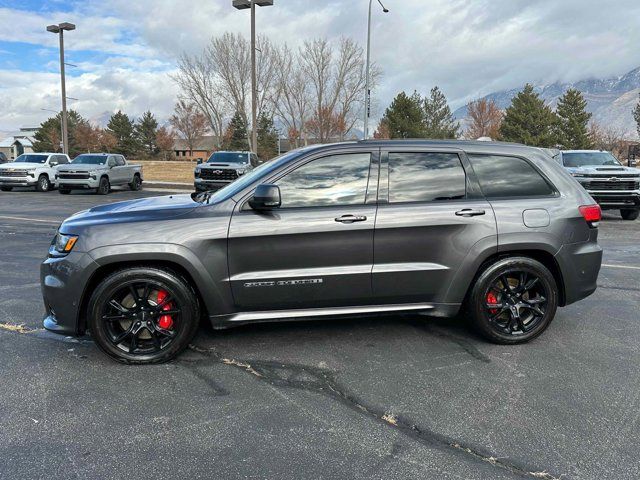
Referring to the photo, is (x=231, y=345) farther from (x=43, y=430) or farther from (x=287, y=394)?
(x=43, y=430)

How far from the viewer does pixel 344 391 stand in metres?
3.44

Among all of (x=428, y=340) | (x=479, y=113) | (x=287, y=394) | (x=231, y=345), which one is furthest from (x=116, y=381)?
(x=479, y=113)

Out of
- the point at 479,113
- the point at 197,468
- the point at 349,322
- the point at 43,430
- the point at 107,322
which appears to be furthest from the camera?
the point at 479,113

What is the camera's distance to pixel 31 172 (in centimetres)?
2159

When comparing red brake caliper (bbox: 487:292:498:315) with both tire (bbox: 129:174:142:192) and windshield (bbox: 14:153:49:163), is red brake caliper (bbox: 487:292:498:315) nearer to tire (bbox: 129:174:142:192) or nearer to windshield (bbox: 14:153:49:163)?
tire (bbox: 129:174:142:192)

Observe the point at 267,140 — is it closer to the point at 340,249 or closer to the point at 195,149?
the point at 195,149

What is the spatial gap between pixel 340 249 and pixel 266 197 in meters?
0.70

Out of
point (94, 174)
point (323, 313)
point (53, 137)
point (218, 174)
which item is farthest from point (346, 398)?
point (53, 137)

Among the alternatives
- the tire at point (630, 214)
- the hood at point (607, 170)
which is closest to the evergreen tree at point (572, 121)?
the tire at point (630, 214)

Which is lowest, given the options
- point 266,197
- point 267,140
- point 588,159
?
point 266,197

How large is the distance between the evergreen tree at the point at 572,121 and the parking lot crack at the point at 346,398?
50487 millimetres

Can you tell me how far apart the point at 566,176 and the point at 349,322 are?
7.66 feet

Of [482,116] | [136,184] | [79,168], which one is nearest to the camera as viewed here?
[79,168]

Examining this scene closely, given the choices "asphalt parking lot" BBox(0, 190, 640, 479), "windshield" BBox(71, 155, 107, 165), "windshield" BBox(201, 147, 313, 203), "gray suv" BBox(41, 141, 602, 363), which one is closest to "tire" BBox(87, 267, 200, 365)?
"gray suv" BBox(41, 141, 602, 363)
